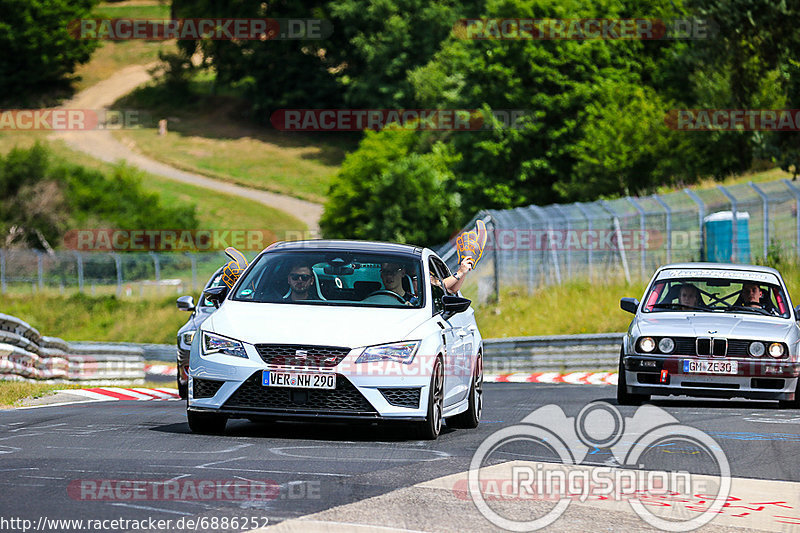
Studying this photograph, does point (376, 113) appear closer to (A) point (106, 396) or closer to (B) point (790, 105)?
(B) point (790, 105)

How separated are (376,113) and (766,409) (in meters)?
79.3

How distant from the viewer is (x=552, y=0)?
2399 inches

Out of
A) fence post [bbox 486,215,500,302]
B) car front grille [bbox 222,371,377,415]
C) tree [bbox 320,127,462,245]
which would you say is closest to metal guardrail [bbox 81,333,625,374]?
fence post [bbox 486,215,500,302]

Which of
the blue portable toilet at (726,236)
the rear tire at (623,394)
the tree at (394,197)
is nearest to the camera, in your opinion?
the rear tire at (623,394)

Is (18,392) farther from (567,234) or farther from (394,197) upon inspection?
(394,197)

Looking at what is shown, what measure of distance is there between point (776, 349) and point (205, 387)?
6970 millimetres

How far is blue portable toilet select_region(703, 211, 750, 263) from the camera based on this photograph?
28.3m

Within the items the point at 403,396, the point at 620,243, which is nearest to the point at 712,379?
the point at 403,396

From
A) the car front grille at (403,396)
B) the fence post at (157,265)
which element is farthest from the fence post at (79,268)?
the car front grille at (403,396)
